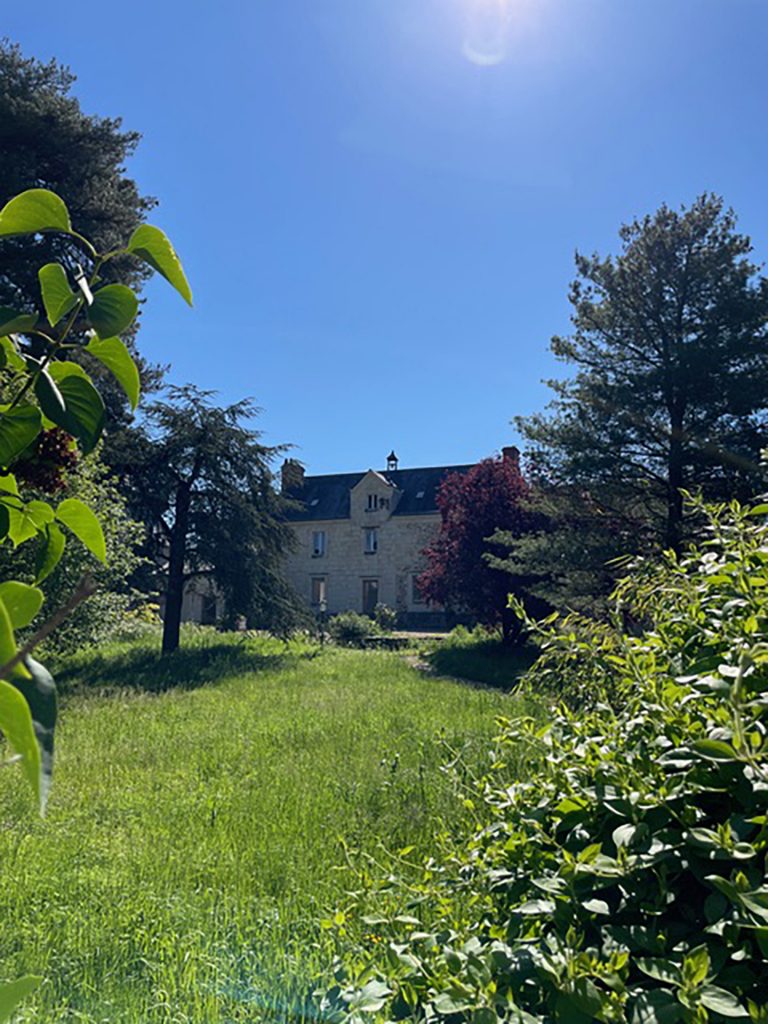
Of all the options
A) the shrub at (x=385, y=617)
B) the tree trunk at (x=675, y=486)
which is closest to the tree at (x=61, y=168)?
the tree trunk at (x=675, y=486)

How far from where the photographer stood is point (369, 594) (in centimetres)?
3297

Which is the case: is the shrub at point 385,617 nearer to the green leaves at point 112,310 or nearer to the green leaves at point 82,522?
the green leaves at point 82,522

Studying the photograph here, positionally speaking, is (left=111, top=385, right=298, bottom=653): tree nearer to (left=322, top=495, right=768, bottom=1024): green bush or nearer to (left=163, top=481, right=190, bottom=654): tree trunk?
(left=163, top=481, right=190, bottom=654): tree trunk

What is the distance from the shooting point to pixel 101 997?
2.30m

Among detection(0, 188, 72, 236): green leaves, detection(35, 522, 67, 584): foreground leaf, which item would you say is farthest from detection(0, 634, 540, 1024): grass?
detection(0, 188, 72, 236): green leaves

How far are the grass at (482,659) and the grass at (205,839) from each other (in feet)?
14.7

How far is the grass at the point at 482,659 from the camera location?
13.4m

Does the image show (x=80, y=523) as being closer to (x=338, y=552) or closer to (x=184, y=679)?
(x=184, y=679)

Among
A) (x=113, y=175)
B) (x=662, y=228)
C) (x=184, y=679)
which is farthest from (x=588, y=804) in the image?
(x=113, y=175)

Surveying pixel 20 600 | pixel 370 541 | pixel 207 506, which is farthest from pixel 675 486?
pixel 370 541

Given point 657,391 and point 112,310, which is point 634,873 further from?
point 657,391

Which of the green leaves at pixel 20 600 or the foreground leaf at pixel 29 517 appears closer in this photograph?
the green leaves at pixel 20 600

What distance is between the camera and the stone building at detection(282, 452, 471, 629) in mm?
31812

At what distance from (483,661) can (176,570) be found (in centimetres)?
729
